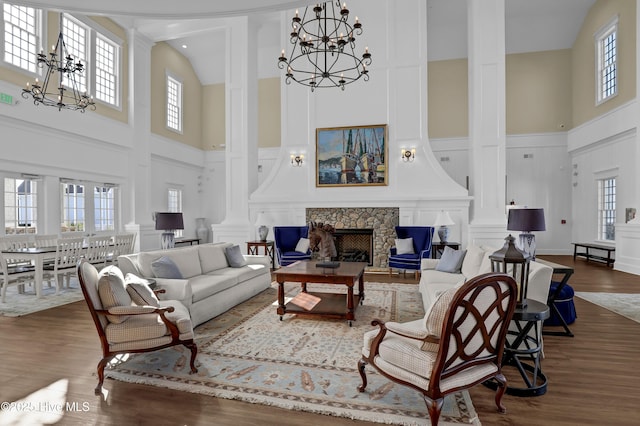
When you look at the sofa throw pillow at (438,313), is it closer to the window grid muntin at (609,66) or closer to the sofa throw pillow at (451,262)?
the sofa throw pillow at (451,262)

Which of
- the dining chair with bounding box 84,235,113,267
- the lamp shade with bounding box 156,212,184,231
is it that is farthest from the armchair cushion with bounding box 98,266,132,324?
the dining chair with bounding box 84,235,113,267

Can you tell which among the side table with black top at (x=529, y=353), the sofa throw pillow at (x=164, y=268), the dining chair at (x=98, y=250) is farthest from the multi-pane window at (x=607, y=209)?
the dining chair at (x=98, y=250)

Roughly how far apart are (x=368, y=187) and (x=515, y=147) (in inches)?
225

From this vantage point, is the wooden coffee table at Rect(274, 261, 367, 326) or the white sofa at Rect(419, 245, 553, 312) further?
the wooden coffee table at Rect(274, 261, 367, 326)

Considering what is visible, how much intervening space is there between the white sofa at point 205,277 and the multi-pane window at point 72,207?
4.80 meters

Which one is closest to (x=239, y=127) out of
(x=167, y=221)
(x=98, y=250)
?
(x=167, y=221)

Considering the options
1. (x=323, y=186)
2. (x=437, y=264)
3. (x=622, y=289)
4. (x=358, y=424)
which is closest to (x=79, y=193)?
(x=323, y=186)

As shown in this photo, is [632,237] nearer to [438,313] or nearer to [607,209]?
[607,209]

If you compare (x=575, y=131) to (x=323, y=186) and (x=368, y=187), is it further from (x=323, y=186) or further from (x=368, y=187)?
(x=323, y=186)

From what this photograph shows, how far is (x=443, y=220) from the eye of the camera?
7.45 m

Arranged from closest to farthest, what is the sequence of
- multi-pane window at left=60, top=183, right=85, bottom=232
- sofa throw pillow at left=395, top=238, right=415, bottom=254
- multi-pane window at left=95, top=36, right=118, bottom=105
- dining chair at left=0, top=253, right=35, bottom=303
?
dining chair at left=0, top=253, right=35, bottom=303 → sofa throw pillow at left=395, top=238, right=415, bottom=254 → multi-pane window at left=60, top=183, right=85, bottom=232 → multi-pane window at left=95, top=36, right=118, bottom=105

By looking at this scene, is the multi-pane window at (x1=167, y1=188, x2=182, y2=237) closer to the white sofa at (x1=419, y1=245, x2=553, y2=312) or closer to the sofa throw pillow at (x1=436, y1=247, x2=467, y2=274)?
the white sofa at (x1=419, y1=245, x2=553, y2=312)

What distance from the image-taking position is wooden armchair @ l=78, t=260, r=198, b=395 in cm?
273

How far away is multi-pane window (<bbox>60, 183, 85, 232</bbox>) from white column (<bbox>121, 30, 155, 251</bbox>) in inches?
45.1
